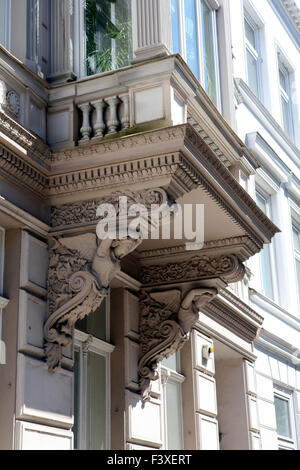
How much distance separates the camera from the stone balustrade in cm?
824

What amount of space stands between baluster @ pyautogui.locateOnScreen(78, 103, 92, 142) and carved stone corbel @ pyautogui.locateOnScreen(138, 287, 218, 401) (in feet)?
7.43

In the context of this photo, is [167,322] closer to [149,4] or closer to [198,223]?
[198,223]

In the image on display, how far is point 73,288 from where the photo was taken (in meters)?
7.92

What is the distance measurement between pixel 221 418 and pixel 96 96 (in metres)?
6.04

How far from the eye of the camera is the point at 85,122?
8375 mm

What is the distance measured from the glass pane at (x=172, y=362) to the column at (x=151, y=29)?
3.88 meters

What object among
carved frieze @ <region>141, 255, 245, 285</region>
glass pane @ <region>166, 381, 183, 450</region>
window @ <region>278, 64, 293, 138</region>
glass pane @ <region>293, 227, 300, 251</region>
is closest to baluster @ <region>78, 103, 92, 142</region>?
carved frieze @ <region>141, 255, 245, 285</region>

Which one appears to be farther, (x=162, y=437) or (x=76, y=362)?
(x=162, y=437)

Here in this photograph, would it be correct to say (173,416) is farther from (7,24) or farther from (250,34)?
(250,34)

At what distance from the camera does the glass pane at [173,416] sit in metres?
10.5

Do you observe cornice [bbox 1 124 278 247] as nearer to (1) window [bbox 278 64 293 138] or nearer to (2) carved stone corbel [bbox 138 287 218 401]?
(2) carved stone corbel [bbox 138 287 218 401]

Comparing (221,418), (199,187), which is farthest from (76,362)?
(221,418)
